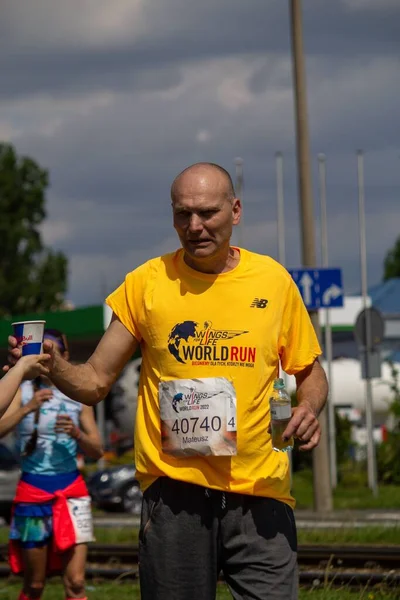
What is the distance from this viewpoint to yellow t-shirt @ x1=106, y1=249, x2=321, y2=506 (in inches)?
203

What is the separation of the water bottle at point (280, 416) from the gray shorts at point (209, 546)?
0.23 m

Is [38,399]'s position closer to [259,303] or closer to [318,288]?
[259,303]

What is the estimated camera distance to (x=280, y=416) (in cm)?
509

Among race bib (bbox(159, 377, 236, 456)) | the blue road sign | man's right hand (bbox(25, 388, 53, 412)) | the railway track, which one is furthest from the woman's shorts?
the blue road sign

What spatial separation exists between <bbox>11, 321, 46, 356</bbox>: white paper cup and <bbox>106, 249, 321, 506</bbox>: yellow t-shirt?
0.34 metres

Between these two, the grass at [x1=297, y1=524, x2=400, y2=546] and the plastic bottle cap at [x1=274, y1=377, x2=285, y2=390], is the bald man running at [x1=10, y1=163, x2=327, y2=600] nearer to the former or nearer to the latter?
the plastic bottle cap at [x1=274, y1=377, x2=285, y2=390]

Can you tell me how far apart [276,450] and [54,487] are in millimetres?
3662

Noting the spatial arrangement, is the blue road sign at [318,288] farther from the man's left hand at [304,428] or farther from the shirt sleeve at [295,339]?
the man's left hand at [304,428]

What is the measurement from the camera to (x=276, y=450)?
519 cm

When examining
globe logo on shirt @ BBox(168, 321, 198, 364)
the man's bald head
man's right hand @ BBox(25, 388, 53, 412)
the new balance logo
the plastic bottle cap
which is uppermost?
the man's bald head

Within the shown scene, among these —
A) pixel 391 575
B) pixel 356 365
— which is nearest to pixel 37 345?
pixel 391 575

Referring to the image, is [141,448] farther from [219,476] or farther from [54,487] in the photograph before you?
[54,487]

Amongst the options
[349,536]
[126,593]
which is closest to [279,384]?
[126,593]

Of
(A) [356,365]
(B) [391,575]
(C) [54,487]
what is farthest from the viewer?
(A) [356,365]
